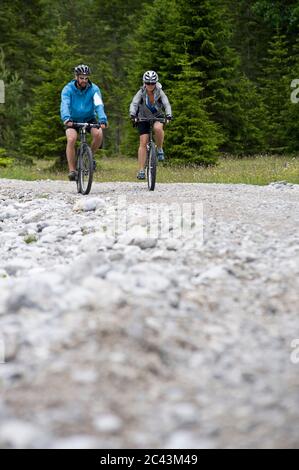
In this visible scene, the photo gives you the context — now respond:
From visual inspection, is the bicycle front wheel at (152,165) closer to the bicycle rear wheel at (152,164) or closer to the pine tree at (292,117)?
the bicycle rear wheel at (152,164)

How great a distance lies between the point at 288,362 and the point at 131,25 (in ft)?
123

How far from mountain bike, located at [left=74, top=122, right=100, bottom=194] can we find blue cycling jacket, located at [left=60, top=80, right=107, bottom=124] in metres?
0.22

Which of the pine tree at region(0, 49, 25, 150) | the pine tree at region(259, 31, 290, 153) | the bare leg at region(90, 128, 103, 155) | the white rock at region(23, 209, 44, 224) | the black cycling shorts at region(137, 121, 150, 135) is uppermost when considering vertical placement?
the pine tree at region(259, 31, 290, 153)

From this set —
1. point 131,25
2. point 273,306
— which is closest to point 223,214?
point 273,306

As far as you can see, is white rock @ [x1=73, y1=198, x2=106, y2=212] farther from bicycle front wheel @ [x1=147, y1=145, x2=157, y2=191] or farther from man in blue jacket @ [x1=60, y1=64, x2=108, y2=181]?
bicycle front wheel @ [x1=147, y1=145, x2=157, y2=191]

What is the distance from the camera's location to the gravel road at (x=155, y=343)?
7.06ft

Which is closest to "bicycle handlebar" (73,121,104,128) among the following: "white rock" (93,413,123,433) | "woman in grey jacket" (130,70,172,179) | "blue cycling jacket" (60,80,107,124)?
"blue cycling jacket" (60,80,107,124)

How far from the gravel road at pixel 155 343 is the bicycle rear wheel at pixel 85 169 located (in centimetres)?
386

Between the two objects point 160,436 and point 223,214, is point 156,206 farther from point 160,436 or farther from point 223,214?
point 160,436

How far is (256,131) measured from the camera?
78.6 feet

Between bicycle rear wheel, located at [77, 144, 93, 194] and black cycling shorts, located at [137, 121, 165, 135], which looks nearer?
bicycle rear wheel, located at [77, 144, 93, 194]

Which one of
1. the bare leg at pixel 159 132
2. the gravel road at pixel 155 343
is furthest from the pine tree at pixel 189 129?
the gravel road at pixel 155 343

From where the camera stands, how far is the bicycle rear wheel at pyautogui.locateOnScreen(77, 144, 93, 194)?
912cm
